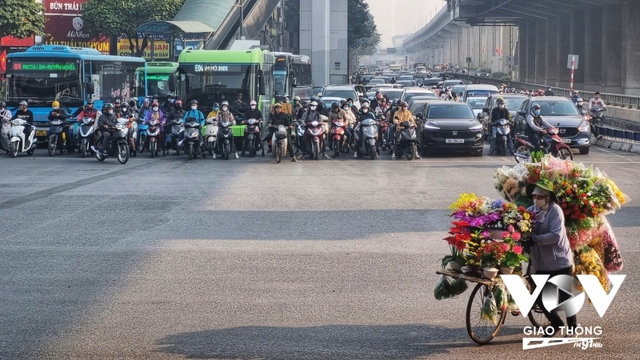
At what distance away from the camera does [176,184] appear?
2130 cm

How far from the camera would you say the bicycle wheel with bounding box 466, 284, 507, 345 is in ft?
26.4

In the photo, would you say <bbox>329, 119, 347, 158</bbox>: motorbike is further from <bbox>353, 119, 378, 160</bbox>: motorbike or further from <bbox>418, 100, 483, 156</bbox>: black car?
<bbox>418, 100, 483, 156</bbox>: black car

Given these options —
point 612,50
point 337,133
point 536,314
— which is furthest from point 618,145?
point 612,50

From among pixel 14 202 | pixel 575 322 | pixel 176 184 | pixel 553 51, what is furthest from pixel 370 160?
pixel 553 51

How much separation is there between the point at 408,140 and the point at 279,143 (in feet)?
11.8

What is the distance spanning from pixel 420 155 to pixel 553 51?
68.1 meters

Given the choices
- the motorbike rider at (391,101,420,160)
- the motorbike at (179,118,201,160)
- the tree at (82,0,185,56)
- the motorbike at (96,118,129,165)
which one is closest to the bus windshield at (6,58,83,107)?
the motorbike at (96,118,129,165)

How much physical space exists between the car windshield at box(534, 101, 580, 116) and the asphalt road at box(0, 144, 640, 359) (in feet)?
28.1

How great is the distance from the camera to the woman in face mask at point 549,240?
798 cm

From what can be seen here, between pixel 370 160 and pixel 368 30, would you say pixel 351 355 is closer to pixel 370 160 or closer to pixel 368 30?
pixel 370 160

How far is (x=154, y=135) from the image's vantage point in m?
29.8

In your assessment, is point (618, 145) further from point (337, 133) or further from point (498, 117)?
point (337, 133)

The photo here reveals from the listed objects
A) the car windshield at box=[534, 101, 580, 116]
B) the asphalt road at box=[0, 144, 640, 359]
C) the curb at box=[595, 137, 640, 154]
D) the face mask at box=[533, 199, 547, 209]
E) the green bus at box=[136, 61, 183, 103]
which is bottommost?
the curb at box=[595, 137, 640, 154]

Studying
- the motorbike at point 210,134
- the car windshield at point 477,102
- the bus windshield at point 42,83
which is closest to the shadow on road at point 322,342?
the motorbike at point 210,134
